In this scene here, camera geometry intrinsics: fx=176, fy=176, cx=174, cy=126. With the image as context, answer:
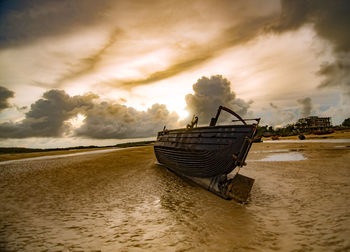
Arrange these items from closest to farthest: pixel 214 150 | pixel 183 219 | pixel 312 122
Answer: pixel 183 219 < pixel 214 150 < pixel 312 122

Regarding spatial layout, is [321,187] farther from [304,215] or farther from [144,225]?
[144,225]

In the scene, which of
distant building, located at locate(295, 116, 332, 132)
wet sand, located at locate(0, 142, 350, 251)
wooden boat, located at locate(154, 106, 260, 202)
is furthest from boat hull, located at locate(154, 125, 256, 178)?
distant building, located at locate(295, 116, 332, 132)

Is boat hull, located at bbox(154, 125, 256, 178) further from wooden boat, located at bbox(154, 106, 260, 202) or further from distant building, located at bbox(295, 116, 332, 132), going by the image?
distant building, located at bbox(295, 116, 332, 132)

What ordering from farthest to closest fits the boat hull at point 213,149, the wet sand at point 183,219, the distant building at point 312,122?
the distant building at point 312,122
the boat hull at point 213,149
the wet sand at point 183,219

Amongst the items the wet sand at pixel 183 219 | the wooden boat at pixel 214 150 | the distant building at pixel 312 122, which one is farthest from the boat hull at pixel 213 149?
the distant building at pixel 312 122

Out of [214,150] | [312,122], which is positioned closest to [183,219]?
[214,150]

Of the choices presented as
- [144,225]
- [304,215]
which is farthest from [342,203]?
[144,225]

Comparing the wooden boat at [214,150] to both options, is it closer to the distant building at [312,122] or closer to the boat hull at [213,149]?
the boat hull at [213,149]

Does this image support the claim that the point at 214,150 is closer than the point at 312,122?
Yes

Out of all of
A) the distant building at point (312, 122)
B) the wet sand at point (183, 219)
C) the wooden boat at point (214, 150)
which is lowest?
the wet sand at point (183, 219)

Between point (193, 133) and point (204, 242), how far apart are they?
6649 millimetres

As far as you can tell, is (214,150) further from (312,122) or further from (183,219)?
(312,122)

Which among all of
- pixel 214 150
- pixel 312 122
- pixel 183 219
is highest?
pixel 312 122

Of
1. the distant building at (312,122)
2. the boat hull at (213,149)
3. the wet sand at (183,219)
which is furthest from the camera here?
the distant building at (312,122)
